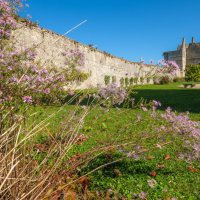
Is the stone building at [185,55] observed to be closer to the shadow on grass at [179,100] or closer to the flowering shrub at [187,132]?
the shadow on grass at [179,100]

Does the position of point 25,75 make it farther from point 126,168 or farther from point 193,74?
point 193,74

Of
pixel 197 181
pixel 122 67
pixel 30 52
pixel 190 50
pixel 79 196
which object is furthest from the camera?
pixel 190 50

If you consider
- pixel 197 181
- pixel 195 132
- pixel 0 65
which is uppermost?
pixel 0 65

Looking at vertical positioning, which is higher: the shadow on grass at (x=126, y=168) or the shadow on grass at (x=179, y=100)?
the shadow on grass at (x=126, y=168)

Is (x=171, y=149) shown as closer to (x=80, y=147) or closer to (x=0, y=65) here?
(x=80, y=147)

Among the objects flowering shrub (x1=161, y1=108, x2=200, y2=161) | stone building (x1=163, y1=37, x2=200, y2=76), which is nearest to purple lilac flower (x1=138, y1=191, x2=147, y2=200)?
flowering shrub (x1=161, y1=108, x2=200, y2=161)

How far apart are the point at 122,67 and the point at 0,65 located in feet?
95.8

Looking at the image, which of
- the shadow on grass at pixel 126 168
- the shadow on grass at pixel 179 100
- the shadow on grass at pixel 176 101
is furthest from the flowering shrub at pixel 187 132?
the shadow on grass at pixel 179 100

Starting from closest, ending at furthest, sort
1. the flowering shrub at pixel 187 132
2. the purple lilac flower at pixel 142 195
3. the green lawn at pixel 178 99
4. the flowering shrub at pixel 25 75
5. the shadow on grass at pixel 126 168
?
1. the purple lilac flower at pixel 142 195
2. the flowering shrub at pixel 25 75
3. the flowering shrub at pixel 187 132
4. the shadow on grass at pixel 126 168
5. the green lawn at pixel 178 99

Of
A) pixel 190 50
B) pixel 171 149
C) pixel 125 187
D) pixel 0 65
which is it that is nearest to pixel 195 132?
pixel 125 187

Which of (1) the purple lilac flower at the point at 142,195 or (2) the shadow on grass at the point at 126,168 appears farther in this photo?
Result: (2) the shadow on grass at the point at 126,168

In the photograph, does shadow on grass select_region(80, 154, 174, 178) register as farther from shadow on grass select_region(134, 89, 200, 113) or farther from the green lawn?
shadow on grass select_region(134, 89, 200, 113)

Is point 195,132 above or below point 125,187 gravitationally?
above

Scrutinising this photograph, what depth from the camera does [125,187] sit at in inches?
118
